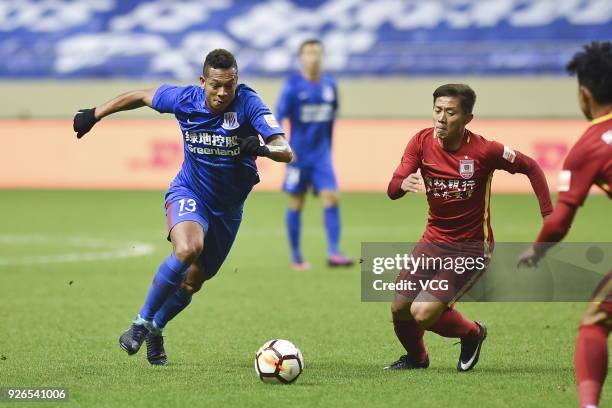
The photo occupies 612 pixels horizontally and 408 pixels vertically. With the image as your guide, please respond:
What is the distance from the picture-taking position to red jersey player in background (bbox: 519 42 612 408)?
4.64m

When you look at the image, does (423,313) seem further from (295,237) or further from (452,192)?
(295,237)

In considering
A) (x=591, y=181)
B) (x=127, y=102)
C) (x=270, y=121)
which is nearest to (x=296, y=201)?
(x=127, y=102)

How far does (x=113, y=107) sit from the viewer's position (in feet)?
22.5

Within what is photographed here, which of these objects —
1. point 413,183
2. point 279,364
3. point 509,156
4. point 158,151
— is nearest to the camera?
point 413,183

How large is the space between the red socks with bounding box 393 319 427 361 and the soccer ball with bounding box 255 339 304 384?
28.2 inches

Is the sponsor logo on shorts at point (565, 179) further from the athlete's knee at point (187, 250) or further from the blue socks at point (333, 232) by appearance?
the blue socks at point (333, 232)

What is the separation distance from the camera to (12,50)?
2705cm

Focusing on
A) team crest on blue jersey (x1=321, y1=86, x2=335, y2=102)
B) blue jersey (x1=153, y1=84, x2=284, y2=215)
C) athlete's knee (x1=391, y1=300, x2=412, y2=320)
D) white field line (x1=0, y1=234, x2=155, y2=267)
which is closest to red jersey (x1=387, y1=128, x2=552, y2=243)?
athlete's knee (x1=391, y1=300, x2=412, y2=320)

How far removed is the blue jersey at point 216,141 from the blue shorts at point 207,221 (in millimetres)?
55

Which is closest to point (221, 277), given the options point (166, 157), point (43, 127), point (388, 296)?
point (388, 296)

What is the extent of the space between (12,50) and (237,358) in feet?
71.6

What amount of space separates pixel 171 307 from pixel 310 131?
19.6 ft

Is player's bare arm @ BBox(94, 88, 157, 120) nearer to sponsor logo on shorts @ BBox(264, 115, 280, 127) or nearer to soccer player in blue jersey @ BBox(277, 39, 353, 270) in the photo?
sponsor logo on shorts @ BBox(264, 115, 280, 127)

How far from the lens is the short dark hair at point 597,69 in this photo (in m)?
4.73
